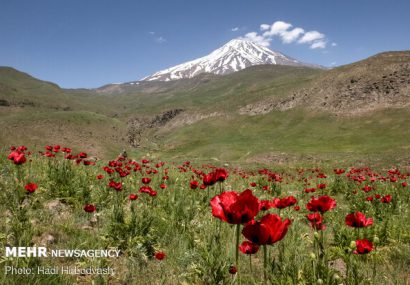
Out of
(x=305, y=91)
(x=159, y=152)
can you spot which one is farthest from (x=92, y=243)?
(x=305, y=91)

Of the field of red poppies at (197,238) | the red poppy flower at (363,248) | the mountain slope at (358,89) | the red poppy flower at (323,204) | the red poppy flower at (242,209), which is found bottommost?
the field of red poppies at (197,238)

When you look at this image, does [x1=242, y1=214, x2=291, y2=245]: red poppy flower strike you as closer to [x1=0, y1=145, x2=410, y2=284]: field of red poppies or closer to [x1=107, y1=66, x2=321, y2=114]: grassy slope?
[x1=0, y1=145, x2=410, y2=284]: field of red poppies

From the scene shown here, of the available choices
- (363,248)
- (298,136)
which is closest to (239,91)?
(298,136)

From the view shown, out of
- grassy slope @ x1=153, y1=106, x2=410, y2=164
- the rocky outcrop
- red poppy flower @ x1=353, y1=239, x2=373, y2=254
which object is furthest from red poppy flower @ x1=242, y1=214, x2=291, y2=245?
the rocky outcrop

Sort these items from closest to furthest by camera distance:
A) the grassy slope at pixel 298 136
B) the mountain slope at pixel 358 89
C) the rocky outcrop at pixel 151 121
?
Result: the grassy slope at pixel 298 136
the mountain slope at pixel 358 89
the rocky outcrop at pixel 151 121

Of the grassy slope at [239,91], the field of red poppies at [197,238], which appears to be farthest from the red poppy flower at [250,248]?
the grassy slope at [239,91]

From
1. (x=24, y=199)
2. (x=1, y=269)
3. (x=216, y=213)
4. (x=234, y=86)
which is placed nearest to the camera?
(x=216, y=213)

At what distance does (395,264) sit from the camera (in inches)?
165

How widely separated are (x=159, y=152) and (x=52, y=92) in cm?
13037

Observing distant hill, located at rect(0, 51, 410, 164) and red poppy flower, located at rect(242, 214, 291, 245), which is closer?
red poppy flower, located at rect(242, 214, 291, 245)

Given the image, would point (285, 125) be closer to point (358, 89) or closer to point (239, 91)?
point (358, 89)

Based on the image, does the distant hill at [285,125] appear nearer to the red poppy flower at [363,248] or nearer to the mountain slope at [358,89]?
the mountain slope at [358,89]

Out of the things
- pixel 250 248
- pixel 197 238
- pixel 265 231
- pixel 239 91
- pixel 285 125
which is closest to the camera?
pixel 265 231

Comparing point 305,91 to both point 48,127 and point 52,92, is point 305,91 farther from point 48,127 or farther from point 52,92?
point 52,92
